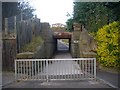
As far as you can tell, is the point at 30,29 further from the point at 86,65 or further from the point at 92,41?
the point at 86,65

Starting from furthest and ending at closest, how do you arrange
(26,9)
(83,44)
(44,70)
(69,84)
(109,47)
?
1. (26,9)
2. (83,44)
3. (109,47)
4. (44,70)
5. (69,84)

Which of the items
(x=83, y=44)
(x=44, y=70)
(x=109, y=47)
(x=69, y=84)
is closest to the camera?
(x=69, y=84)

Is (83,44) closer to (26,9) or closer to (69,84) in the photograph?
(26,9)

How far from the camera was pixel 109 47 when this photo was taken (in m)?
13.4

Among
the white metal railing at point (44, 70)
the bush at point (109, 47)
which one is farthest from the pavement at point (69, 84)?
the bush at point (109, 47)

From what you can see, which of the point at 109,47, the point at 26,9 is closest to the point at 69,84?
the point at 109,47

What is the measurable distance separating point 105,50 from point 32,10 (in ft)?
41.4

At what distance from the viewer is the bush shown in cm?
1315

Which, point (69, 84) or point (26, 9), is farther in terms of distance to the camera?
point (26, 9)

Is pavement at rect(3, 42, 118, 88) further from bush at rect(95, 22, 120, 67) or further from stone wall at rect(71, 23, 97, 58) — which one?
stone wall at rect(71, 23, 97, 58)

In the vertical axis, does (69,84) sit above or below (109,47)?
below

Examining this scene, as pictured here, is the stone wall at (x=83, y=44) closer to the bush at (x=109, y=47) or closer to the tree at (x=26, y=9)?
the bush at (x=109, y=47)

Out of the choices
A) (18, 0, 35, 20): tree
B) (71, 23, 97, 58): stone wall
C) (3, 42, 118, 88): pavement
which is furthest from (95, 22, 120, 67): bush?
(18, 0, 35, 20): tree

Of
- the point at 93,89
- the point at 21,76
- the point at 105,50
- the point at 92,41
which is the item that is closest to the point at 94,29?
the point at 92,41
